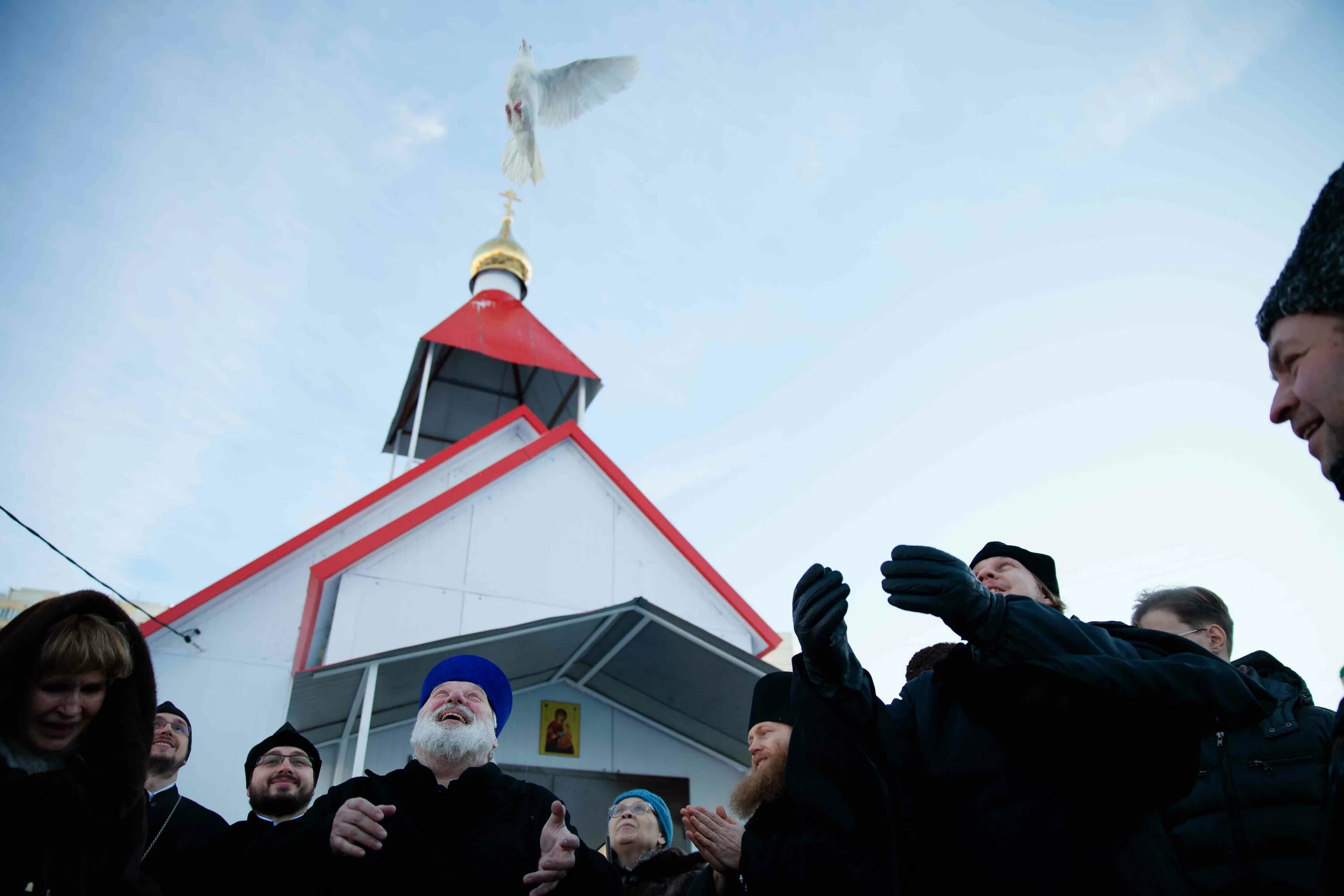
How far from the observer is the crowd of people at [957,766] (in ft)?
5.30

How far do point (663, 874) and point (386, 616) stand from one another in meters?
→ 5.31

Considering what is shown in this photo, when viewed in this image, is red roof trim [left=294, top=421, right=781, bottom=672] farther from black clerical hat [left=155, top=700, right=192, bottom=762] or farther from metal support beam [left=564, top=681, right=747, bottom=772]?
black clerical hat [left=155, top=700, right=192, bottom=762]

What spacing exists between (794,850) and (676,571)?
805cm

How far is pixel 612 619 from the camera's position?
7.44 metres

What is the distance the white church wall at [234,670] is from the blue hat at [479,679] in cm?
430

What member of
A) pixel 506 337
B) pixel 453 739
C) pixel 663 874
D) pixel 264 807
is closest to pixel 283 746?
pixel 264 807

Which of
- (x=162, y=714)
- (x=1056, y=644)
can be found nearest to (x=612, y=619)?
(x=162, y=714)

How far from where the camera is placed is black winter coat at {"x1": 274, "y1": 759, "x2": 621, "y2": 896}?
2482 millimetres

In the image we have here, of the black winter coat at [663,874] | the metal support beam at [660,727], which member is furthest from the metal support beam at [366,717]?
the black winter coat at [663,874]

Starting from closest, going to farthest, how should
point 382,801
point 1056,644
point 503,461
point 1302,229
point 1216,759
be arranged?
point 1302,229
point 1056,644
point 1216,759
point 382,801
point 503,461

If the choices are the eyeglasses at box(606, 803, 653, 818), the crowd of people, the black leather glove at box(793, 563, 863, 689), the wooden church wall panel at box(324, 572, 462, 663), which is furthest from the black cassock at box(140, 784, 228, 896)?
the wooden church wall panel at box(324, 572, 462, 663)

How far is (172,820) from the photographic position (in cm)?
327

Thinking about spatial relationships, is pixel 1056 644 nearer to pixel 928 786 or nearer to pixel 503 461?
pixel 928 786

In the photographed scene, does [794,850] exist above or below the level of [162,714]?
below
